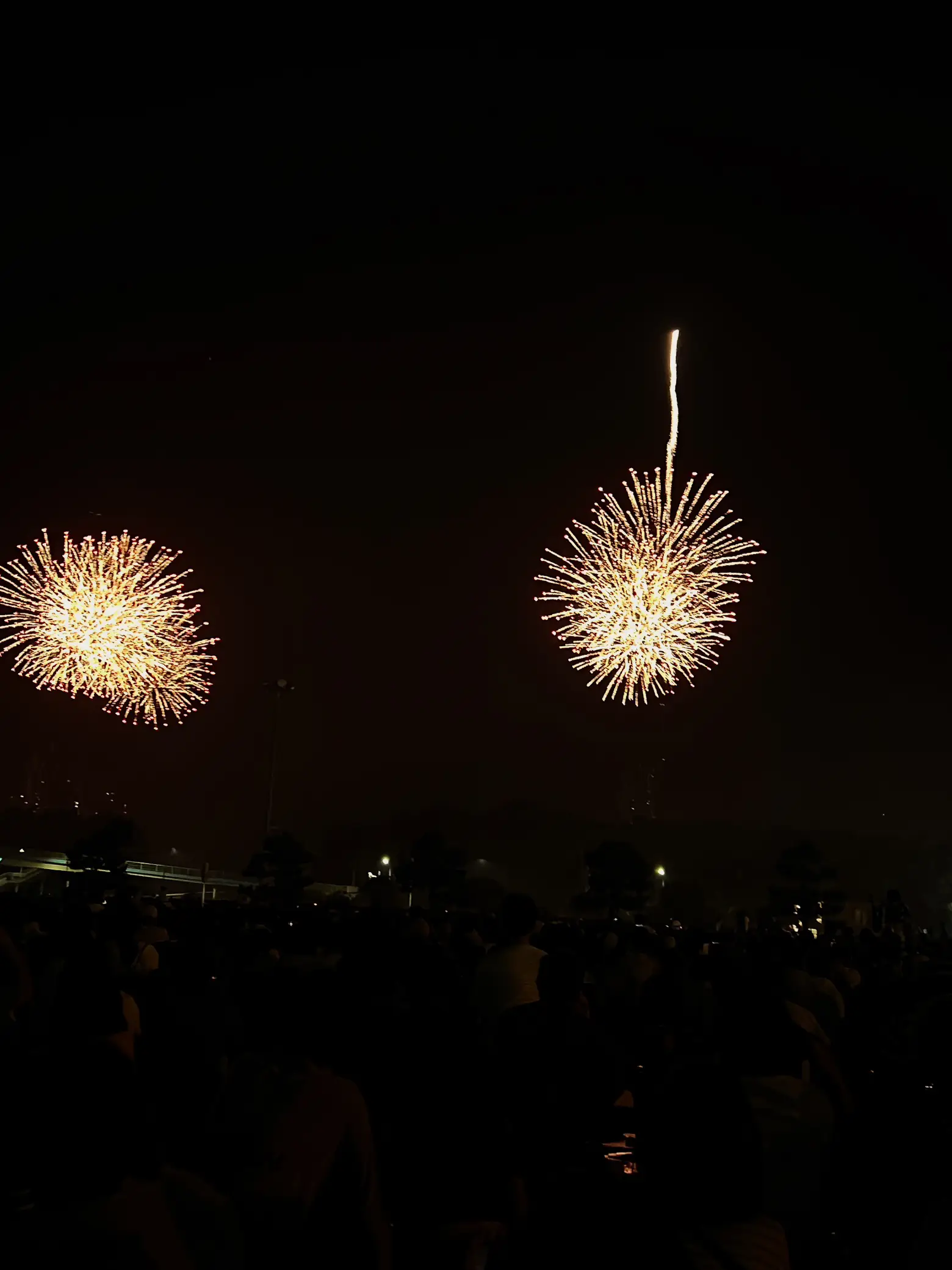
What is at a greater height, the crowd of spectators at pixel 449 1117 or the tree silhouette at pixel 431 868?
the tree silhouette at pixel 431 868

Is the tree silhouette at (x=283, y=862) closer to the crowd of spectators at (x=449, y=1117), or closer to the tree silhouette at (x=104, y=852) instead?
the tree silhouette at (x=104, y=852)

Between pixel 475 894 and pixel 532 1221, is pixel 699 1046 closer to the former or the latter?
pixel 532 1221

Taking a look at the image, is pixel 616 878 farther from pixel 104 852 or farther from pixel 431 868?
pixel 104 852

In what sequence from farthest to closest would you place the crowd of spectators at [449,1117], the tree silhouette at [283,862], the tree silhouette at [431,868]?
the tree silhouette at [431,868]
the tree silhouette at [283,862]
the crowd of spectators at [449,1117]

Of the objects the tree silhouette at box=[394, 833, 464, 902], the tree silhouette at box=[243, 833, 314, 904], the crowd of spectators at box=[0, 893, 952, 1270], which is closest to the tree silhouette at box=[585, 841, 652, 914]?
the tree silhouette at box=[394, 833, 464, 902]

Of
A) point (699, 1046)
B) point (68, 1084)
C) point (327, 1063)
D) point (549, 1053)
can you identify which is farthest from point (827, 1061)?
point (68, 1084)

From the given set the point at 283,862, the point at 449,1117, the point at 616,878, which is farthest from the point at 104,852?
the point at 449,1117

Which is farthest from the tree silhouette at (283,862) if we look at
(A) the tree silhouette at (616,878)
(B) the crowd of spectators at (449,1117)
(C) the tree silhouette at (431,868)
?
(B) the crowd of spectators at (449,1117)
